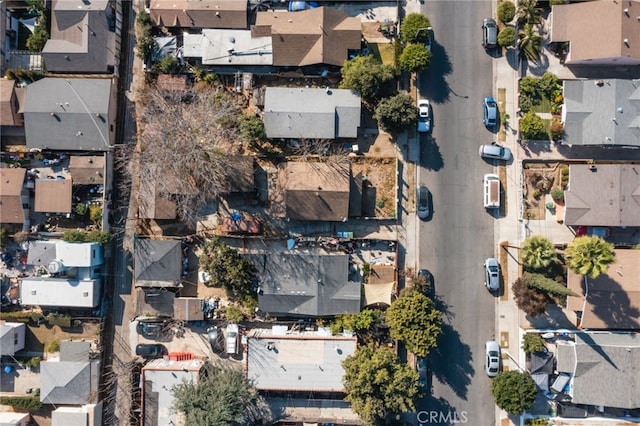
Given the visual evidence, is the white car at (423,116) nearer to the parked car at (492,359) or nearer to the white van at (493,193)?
the white van at (493,193)

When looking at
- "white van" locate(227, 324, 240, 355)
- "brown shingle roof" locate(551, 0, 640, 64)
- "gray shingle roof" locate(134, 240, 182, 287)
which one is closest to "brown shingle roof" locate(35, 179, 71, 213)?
"gray shingle roof" locate(134, 240, 182, 287)

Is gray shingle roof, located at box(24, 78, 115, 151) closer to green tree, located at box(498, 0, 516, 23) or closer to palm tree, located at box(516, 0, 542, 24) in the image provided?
green tree, located at box(498, 0, 516, 23)

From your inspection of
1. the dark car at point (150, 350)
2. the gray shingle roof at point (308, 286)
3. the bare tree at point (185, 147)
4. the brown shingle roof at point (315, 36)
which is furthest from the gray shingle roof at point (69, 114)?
the gray shingle roof at point (308, 286)

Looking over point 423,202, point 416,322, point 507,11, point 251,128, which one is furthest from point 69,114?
point 507,11

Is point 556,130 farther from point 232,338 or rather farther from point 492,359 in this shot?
point 232,338

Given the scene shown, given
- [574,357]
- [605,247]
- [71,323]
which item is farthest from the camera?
[71,323]

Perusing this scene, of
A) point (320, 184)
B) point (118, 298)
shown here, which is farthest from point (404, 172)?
point (118, 298)

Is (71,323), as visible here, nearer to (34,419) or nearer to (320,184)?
(34,419)
